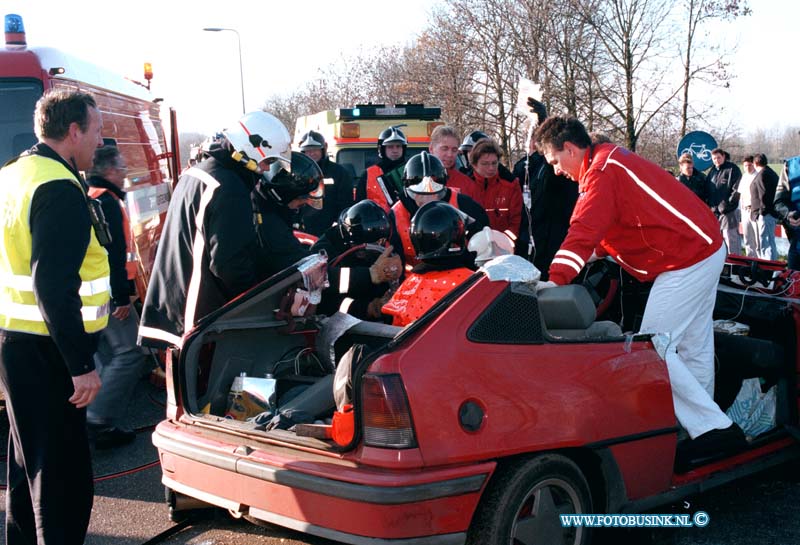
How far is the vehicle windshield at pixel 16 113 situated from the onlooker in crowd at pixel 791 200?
7.43 m

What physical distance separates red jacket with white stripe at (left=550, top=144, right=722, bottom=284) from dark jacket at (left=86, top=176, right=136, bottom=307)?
3.48 metres

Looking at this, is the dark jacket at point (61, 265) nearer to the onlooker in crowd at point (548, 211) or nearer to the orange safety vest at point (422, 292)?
the orange safety vest at point (422, 292)

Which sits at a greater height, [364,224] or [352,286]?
[364,224]

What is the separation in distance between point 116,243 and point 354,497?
397 cm

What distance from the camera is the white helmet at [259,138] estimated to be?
14.9 ft

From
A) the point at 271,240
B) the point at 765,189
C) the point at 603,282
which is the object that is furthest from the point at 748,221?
the point at 271,240

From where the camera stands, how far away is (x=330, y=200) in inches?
333

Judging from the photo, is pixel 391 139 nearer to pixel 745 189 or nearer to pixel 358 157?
pixel 358 157

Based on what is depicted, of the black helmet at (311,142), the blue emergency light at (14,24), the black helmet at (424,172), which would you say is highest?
the blue emergency light at (14,24)

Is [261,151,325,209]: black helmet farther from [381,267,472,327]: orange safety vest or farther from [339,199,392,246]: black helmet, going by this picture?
[381,267,472,327]: orange safety vest

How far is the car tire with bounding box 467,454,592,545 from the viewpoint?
312cm

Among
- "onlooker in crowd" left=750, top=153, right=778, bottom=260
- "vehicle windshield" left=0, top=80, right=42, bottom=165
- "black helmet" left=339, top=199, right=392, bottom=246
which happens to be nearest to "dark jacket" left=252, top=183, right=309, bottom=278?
"black helmet" left=339, top=199, right=392, bottom=246

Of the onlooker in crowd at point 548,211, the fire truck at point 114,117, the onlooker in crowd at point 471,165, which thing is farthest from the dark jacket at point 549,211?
the fire truck at point 114,117

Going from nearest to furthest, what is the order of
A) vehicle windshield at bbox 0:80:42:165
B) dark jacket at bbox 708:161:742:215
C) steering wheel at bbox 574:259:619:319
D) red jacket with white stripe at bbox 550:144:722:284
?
1. red jacket with white stripe at bbox 550:144:722:284
2. steering wheel at bbox 574:259:619:319
3. vehicle windshield at bbox 0:80:42:165
4. dark jacket at bbox 708:161:742:215
